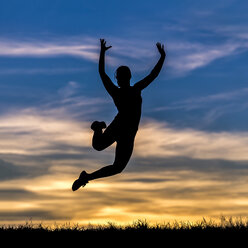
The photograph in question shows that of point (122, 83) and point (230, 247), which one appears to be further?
point (122, 83)

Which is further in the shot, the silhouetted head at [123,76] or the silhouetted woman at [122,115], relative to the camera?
the silhouetted head at [123,76]

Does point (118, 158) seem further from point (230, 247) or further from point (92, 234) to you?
point (230, 247)

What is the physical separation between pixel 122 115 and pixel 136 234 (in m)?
2.49

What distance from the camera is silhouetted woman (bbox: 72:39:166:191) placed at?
11.6 m

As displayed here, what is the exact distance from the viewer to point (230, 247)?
33.1ft

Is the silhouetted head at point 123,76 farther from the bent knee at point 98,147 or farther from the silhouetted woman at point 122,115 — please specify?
the bent knee at point 98,147

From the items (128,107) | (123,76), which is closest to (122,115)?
(128,107)

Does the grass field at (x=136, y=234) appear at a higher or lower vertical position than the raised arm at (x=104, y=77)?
lower

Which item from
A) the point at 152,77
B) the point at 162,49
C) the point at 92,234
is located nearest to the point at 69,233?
the point at 92,234

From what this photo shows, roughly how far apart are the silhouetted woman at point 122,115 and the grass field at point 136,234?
128cm

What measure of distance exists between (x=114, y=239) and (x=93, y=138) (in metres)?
2.42

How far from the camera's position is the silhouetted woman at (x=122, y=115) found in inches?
455

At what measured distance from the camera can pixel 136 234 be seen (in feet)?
36.6

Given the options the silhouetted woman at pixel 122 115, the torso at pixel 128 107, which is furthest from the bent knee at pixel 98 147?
the torso at pixel 128 107
